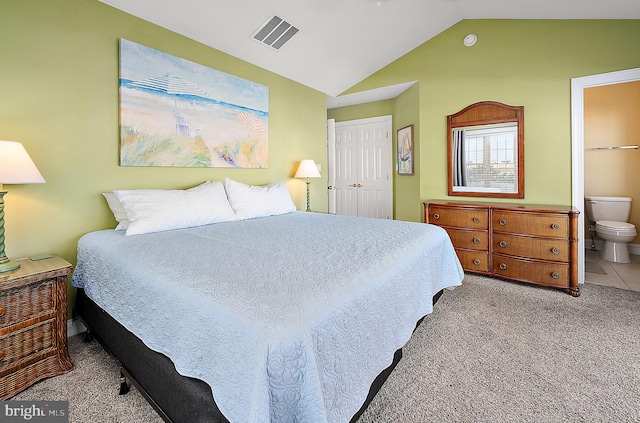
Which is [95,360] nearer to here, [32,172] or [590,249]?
[32,172]

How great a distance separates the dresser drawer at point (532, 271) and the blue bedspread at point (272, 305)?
5.37 ft

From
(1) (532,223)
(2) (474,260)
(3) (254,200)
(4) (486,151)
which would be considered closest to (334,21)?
(3) (254,200)

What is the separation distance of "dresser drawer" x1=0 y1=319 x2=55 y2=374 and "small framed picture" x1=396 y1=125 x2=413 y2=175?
13.7 feet

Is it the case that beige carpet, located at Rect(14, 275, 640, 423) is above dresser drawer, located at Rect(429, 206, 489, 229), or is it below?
below

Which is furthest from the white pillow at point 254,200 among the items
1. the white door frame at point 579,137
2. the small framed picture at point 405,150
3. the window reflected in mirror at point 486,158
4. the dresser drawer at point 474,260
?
the white door frame at point 579,137

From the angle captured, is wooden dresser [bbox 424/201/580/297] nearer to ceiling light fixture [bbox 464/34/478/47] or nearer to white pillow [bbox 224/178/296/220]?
white pillow [bbox 224/178/296/220]

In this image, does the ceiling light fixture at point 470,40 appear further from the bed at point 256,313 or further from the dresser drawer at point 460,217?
the bed at point 256,313

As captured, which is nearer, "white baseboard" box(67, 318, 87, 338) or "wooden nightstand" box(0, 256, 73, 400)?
"wooden nightstand" box(0, 256, 73, 400)

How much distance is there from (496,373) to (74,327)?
2.88 metres

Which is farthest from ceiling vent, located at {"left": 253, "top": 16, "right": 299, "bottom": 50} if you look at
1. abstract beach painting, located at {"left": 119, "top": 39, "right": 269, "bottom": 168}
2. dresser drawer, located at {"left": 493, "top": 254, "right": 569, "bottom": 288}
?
dresser drawer, located at {"left": 493, "top": 254, "right": 569, "bottom": 288}

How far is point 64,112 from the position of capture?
2.15 meters

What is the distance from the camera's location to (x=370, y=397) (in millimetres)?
1356

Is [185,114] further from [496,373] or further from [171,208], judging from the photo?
[496,373]

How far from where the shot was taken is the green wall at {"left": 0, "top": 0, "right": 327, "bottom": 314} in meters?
1.97
